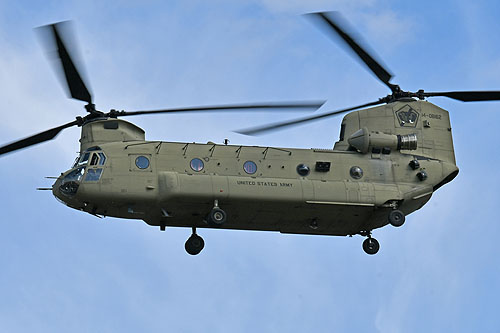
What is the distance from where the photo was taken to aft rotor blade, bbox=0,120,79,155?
33.1m

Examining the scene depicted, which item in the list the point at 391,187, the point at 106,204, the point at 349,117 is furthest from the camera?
the point at 349,117

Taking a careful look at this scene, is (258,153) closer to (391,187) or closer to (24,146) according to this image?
(391,187)

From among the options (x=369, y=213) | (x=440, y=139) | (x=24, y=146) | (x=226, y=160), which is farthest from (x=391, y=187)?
(x=24, y=146)

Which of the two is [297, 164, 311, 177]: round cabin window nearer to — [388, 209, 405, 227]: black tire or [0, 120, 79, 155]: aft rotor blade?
[388, 209, 405, 227]: black tire

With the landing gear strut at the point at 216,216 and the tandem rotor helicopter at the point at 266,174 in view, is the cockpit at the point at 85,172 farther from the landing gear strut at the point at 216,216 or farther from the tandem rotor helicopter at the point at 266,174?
the landing gear strut at the point at 216,216

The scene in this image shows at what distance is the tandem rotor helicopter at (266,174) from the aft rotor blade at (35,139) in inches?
1.7

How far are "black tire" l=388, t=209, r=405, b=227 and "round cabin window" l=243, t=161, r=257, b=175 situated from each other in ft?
15.9

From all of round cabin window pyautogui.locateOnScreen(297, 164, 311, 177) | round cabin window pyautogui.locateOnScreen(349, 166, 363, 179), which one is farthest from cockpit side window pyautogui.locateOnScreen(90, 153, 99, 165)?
round cabin window pyautogui.locateOnScreen(349, 166, 363, 179)

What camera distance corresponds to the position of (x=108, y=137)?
33.5 metres

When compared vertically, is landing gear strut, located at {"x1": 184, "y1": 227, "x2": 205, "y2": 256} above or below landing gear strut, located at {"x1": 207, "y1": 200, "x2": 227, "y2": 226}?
below

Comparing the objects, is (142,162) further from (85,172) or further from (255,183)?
(255,183)

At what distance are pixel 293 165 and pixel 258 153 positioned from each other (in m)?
1.27

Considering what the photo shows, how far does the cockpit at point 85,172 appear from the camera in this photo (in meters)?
31.6

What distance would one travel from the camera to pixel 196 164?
32594 mm
